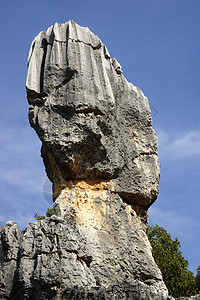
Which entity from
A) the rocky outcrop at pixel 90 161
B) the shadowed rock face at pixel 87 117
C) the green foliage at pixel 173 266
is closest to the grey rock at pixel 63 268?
the rocky outcrop at pixel 90 161

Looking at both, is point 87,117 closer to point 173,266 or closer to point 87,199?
point 87,199

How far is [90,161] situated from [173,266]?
39.5 feet

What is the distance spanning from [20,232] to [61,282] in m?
1.75

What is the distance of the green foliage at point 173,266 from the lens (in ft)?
80.0

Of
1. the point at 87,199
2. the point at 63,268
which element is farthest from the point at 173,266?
the point at 63,268

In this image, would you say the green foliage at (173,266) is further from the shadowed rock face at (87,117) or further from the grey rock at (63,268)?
the grey rock at (63,268)

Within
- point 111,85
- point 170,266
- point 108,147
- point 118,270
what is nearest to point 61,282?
point 118,270

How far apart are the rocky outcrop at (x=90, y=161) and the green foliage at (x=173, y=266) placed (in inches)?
390

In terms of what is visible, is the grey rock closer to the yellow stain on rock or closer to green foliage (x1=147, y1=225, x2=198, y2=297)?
the yellow stain on rock

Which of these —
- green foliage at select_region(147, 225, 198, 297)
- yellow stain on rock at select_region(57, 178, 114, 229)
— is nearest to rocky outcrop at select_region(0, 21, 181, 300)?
yellow stain on rock at select_region(57, 178, 114, 229)

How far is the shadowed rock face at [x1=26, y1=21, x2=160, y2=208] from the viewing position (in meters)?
14.2

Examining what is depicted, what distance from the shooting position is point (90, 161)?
14.5 metres

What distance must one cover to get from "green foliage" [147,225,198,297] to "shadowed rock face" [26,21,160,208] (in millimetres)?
9908

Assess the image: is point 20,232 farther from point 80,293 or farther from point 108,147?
point 108,147
